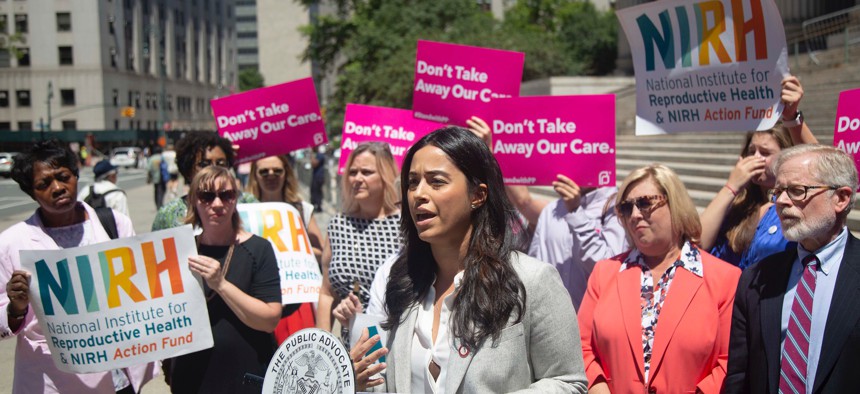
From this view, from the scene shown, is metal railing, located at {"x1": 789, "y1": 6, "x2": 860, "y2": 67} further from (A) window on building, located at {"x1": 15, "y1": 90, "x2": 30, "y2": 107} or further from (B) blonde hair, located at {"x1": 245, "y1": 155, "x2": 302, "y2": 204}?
(A) window on building, located at {"x1": 15, "y1": 90, "x2": 30, "y2": 107}

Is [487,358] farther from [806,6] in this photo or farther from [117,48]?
[117,48]

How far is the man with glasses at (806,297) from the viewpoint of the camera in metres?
2.81

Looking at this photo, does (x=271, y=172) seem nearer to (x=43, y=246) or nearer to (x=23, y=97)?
(x=43, y=246)

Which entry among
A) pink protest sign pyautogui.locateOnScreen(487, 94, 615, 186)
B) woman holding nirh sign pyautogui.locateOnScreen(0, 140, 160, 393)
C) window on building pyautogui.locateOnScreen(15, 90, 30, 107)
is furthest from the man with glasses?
window on building pyautogui.locateOnScreen(15, 90, 30, 107)

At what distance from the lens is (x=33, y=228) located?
158 inches

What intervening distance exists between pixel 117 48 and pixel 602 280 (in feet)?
197

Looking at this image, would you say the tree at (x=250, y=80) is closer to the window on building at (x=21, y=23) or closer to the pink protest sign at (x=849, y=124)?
the window on building at (x=21, y=23)

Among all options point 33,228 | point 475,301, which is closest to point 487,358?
point 475,301

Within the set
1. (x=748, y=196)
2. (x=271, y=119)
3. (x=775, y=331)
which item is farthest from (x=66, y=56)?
(x=775, y=331)

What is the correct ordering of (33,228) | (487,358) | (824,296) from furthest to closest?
(33,228), (824,296), (487,358)

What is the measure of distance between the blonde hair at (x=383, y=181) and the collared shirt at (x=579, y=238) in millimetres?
895

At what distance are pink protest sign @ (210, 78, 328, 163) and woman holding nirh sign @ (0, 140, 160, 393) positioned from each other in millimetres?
2455

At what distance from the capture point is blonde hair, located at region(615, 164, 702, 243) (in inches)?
139

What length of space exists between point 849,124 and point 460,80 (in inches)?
107
